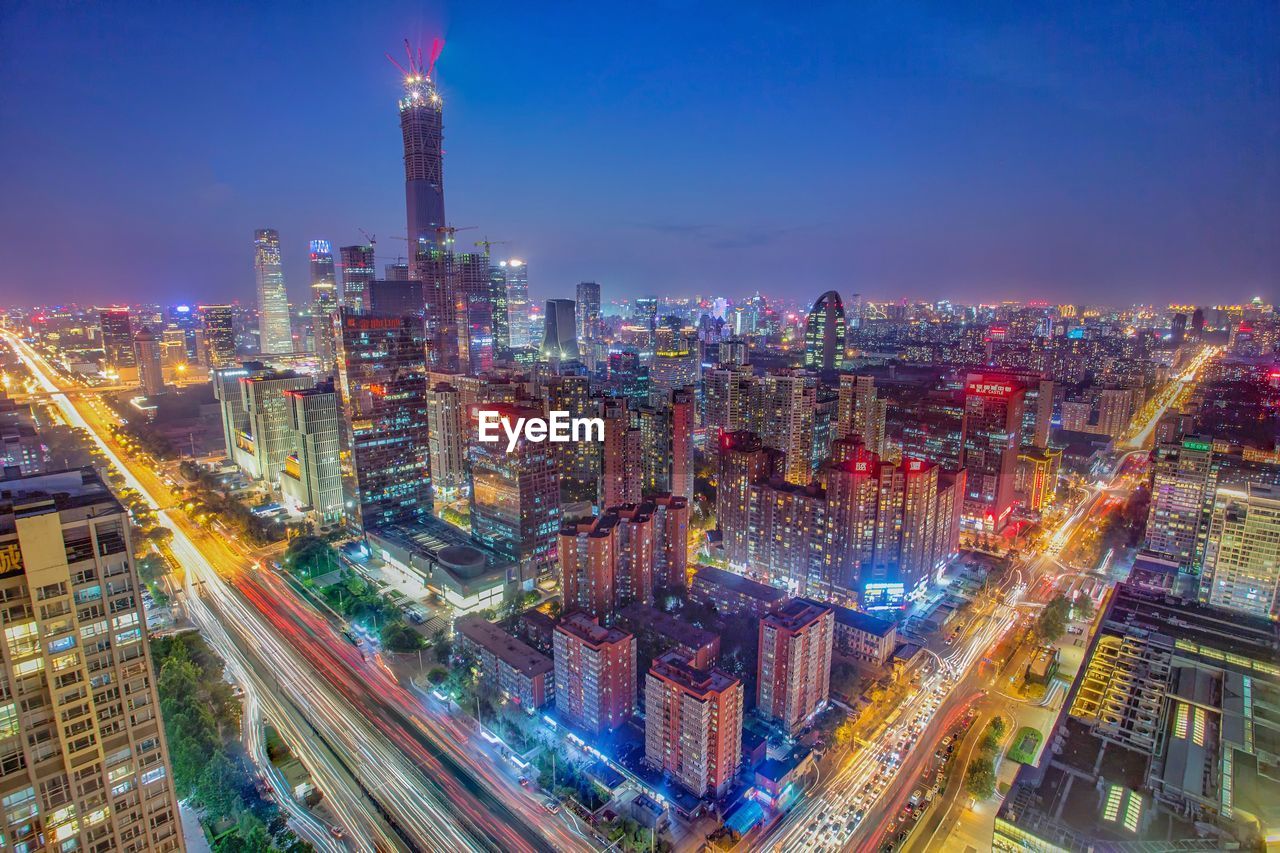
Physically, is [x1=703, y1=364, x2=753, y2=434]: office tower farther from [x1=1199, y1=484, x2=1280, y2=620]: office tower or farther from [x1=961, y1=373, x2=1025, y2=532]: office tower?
[x1=1199, y1=484, x2=1280, y2=620]: office tower

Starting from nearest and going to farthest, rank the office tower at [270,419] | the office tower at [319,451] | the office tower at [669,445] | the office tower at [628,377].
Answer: the office tower at [319,451], the office tower at [669,445], the office tower at [270,419], the office tower at [628,377]

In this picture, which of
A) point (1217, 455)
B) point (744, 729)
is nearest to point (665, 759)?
point (744, 729)

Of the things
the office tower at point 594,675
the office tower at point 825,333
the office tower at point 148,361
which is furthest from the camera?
the office tower at point 825,333

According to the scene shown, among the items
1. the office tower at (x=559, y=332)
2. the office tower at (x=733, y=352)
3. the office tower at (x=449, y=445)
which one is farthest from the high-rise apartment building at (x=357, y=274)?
the office tower at (x=733, y=352)

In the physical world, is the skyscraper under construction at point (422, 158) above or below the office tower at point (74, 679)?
above

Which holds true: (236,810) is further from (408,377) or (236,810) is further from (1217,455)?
(1217,455)

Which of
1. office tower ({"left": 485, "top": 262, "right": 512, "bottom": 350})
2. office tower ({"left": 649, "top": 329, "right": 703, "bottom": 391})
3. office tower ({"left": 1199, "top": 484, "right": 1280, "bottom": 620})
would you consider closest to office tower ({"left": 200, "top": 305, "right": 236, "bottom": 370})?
office tower ({"left": 485, "top": 262, "right": 512, "bottom": 350})

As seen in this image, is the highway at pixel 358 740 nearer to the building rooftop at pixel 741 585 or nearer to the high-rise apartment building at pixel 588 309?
the building rooftop at pixel 741 585

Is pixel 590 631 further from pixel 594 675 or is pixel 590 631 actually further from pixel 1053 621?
pixel 1053 621
